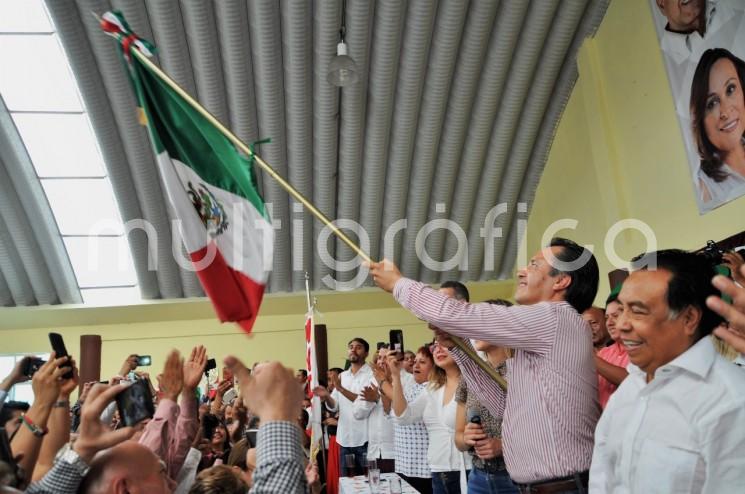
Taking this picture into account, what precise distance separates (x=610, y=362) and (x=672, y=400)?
1.32 metres

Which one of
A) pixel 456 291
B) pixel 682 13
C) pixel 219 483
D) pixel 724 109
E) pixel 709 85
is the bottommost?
pixel 219 483

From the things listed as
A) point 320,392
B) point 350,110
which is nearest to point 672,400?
point 320,392

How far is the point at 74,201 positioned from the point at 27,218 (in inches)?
28.6

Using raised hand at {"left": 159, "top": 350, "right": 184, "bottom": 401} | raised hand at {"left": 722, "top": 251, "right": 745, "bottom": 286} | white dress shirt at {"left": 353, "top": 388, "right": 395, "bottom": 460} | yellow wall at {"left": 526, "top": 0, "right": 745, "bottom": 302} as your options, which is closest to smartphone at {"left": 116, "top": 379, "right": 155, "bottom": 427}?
raised hand at {"left": 159, "top": 350, "right": 184, "bottom": 401}

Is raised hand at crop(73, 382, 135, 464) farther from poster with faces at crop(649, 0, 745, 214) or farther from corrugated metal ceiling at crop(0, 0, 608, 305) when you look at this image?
corrugated metal ceiling at crop(0, 0, 608, 305)

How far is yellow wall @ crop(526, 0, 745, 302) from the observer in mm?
6543

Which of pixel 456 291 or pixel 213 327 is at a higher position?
pixel 213 327

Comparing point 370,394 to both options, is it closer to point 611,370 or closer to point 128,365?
point 128,365

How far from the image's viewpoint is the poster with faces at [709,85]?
18.1 feet

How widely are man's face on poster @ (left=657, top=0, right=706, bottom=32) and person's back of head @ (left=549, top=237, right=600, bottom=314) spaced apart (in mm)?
4022

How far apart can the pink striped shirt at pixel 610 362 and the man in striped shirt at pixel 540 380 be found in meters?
0.28

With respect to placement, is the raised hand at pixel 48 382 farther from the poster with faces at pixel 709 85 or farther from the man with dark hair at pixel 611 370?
the poster with faces at pixel 709 85

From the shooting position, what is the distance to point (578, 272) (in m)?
2.74

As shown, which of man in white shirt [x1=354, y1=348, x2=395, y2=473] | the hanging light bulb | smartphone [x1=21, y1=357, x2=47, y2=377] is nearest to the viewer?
smartphone [x1=21, y1=357, x2=47, y2=377]
